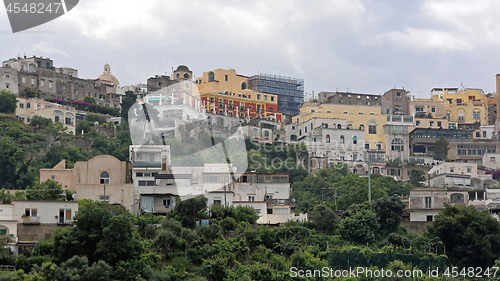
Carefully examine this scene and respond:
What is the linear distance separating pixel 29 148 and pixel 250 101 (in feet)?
101

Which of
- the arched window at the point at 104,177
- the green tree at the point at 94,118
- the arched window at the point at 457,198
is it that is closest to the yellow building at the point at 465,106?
the arched window at the point at 457,198

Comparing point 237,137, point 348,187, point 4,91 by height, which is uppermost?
point 4,91

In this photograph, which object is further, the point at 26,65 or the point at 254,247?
the point at 26,65

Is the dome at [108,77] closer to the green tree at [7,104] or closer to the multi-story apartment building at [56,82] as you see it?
the multi-story apartment building at [56,82]

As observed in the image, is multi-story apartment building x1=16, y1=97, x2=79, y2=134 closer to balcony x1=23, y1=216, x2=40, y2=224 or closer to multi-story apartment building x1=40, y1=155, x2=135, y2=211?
multi-story apartment building x1=40, y1=155, x2=135, y2=211

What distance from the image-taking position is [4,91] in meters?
77.6

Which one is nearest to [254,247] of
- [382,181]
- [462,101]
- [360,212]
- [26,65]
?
[360,212]

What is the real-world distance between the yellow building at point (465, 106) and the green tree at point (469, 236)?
4596 cm

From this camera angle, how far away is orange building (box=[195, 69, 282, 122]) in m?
85.3

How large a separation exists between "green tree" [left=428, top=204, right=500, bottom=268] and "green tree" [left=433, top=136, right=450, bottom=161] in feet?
114

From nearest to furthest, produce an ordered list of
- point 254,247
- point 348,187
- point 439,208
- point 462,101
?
point 254,247 → point 439,208 → point 348,187 → point 462,101

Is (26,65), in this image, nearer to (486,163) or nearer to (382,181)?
(382,181)

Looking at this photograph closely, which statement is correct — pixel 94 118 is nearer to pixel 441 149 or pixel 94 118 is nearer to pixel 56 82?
pixel 56 82

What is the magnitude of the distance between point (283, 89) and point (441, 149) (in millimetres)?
26232
